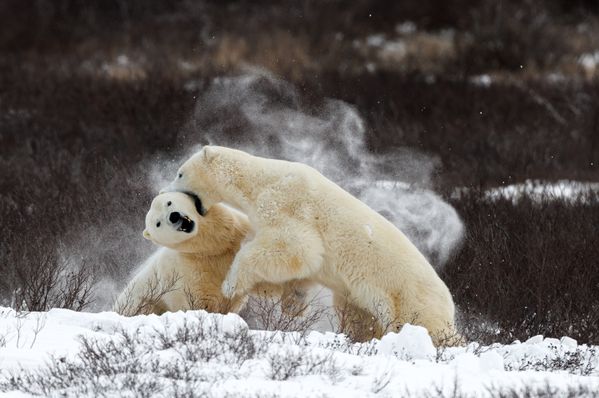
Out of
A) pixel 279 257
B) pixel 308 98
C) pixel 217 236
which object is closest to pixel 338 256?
pixel 279 257

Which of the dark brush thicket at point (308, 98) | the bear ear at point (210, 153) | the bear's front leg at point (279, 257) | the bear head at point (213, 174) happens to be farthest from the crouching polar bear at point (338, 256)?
the dark brush thicket at point (308, 98)

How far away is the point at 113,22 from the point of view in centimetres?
2195

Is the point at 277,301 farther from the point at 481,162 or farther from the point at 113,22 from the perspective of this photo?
the point at 113,22

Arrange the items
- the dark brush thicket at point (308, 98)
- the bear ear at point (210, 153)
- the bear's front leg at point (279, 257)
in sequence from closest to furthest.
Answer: the bear's front leg at point (279, 257), the bear ear at point (210, 153), the dark brush thicket at point (308, 98)

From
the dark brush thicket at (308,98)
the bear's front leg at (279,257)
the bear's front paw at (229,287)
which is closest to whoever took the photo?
the bear's front leg at (279,257)

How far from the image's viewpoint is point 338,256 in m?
5.70

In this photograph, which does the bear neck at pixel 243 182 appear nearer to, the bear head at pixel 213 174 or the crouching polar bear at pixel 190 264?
the bear head at pixel 213 174

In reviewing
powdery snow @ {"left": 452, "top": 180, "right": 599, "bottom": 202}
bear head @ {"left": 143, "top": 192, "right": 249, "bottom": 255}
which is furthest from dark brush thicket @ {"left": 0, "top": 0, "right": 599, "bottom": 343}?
bear head @ {"left": 143, "top": 192, "right": 249, "bottom": 255}

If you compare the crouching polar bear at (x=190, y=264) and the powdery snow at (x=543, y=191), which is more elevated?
the crouching polar bear at (x=190, y=264)

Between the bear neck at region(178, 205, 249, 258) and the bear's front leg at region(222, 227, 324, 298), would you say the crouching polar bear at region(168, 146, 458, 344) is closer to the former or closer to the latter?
the bear's front leg at region(222, 227, 324, 298)

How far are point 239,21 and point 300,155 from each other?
1107 cm

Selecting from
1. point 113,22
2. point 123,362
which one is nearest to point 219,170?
point 123,362

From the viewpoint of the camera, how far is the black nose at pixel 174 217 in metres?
5.98

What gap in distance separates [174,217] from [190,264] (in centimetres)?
40
